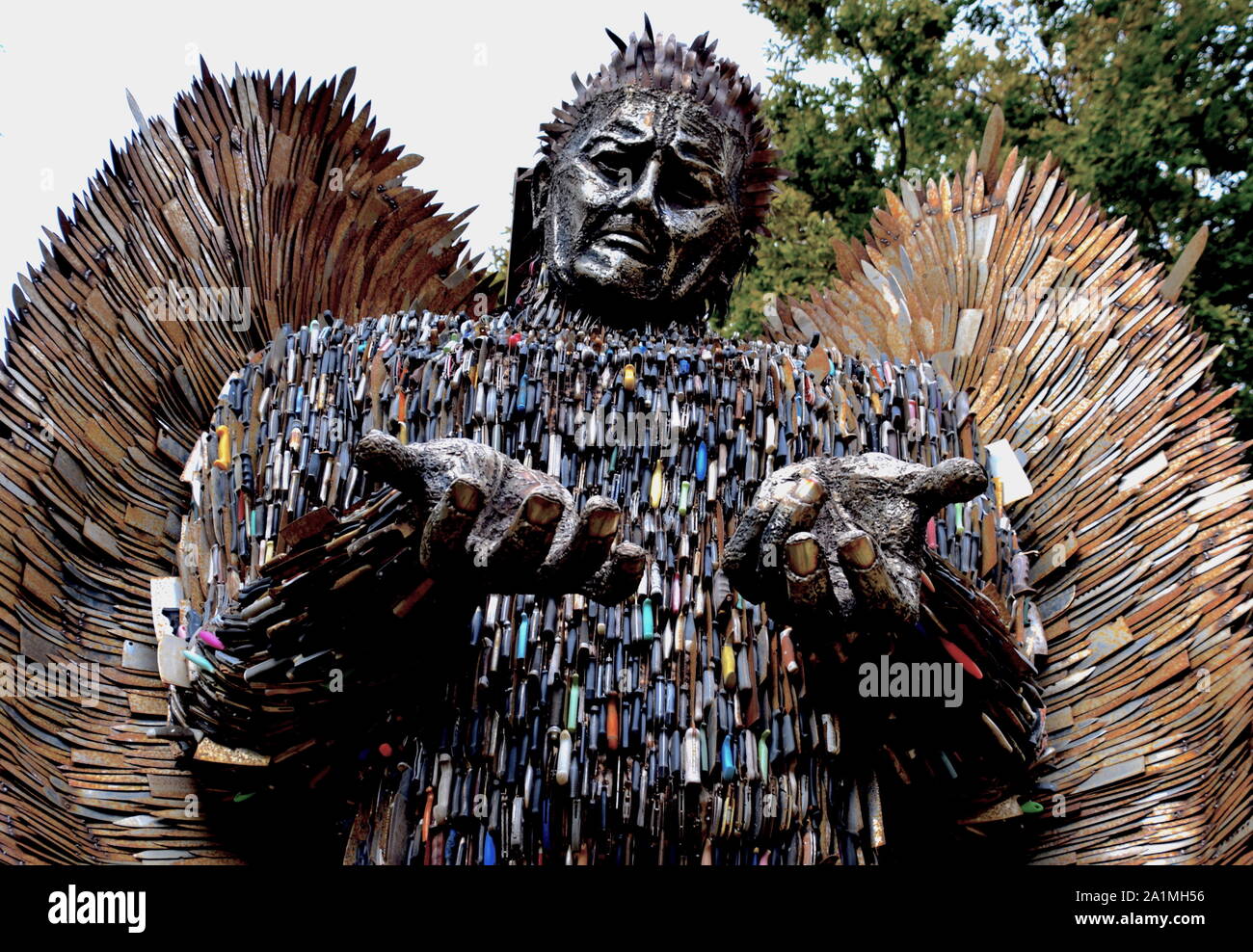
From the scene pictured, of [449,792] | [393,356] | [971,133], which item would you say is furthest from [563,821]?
[971,133]

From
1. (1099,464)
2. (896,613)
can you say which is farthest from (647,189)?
(896,613)

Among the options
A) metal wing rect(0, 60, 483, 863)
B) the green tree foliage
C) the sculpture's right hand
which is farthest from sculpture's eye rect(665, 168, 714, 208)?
the green tree foliage

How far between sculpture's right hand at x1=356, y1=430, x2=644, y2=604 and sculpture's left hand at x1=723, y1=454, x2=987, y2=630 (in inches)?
12.6

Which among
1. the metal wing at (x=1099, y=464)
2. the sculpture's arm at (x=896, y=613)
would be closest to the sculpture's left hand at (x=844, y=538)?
the sculpture's arm at (x=896, y=613)

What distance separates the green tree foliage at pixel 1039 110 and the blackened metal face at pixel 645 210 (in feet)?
10.9

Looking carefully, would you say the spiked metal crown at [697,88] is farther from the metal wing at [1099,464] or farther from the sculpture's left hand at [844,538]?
the sculpture's left hand at [844,538]

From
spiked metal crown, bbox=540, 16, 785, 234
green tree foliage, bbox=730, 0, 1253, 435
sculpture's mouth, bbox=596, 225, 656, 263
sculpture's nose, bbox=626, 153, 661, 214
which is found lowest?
sculpture's mouth, bbox=596, 225, 656, 263

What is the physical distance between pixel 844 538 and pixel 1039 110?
273 inches

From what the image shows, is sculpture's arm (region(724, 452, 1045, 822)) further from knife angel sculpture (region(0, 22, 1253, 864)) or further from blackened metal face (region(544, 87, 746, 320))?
blackened metal face (region(544, 87, 746, 320))

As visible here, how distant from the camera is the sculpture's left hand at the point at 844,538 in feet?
14.3

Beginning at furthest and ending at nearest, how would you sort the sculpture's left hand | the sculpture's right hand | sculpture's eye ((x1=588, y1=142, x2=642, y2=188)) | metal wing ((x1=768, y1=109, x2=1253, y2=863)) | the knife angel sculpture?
sculpture's eye ((x1=588, y1=142, x2=642, y2=188)) < metal wing ((x1=768, y1=109, x2=1253, y2=863)) < the knife angel sculpture < the sculpture's left hand < the sculpture's right hand

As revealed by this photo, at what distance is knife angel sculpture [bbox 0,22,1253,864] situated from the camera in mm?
4898

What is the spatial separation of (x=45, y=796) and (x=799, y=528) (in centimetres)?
254
